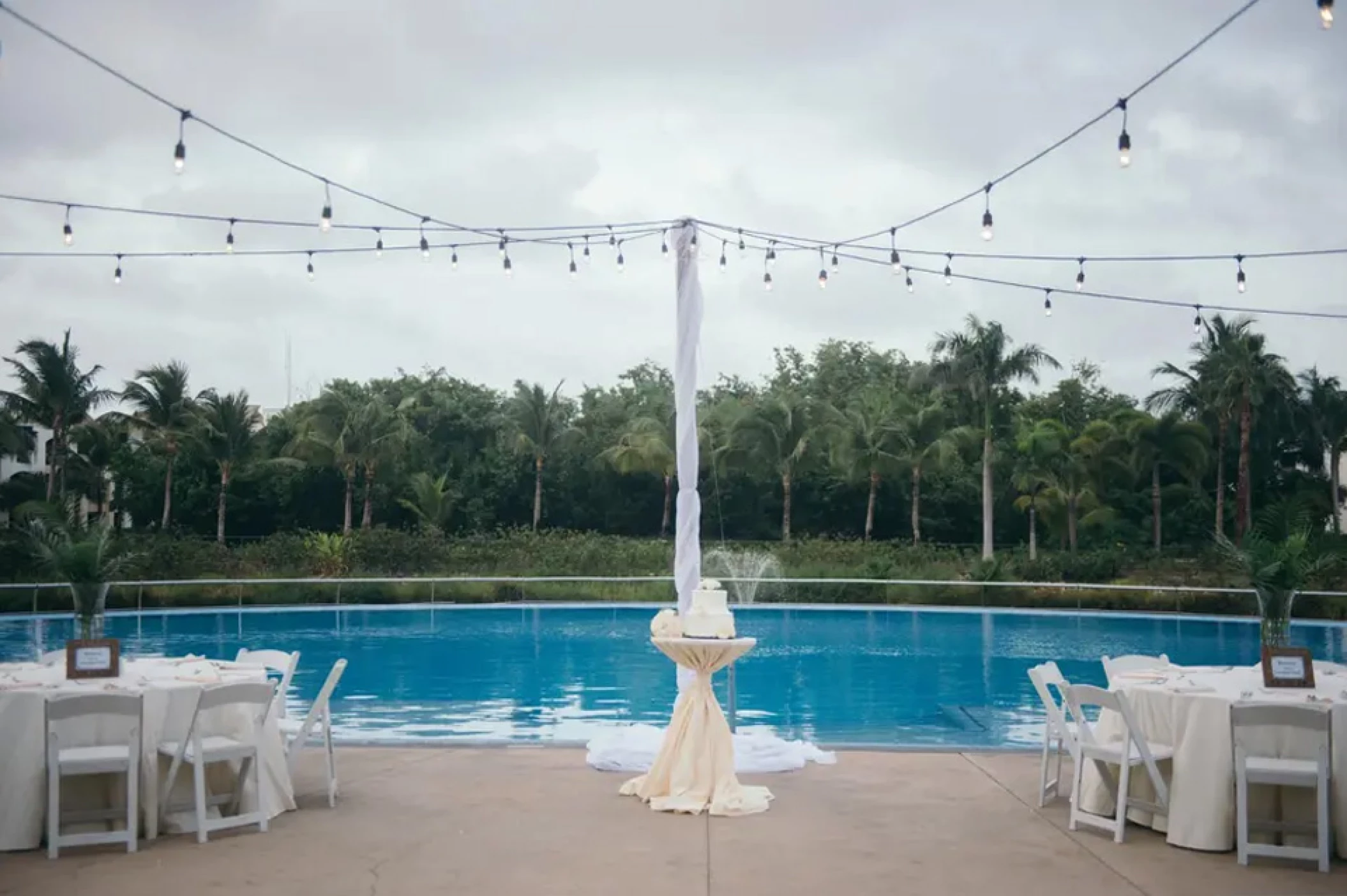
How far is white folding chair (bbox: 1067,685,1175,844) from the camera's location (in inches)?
243

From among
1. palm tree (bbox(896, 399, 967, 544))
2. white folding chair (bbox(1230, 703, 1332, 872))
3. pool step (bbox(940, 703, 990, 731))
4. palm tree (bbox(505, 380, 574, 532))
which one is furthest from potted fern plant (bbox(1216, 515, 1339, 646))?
palm tree (bbox(505, 380, 574, 532))

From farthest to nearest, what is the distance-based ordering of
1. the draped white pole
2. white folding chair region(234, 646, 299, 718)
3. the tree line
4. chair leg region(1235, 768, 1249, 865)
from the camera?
1. the tree line
2. the draped white pole
3. white folding chair region(234, 646, 299, 718)
4. chair leg region(1235, 768, 1249, 865)

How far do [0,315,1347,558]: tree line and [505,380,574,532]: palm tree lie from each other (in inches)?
2.3

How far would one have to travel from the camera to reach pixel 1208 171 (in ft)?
63.1

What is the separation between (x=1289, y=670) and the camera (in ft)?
21.6

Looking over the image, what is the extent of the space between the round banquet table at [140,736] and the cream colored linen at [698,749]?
2029mm

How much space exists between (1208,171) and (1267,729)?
597 inches

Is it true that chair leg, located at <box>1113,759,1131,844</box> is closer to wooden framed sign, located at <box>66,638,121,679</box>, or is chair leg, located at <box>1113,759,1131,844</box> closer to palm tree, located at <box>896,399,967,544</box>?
wooden framed sign, located at <box>66,638,121,679</box>

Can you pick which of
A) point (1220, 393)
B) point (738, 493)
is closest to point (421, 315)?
point (738, 493)

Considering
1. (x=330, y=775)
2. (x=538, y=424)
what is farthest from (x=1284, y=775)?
(x=538, y=424)

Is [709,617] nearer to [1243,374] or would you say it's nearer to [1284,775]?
[1284,775]

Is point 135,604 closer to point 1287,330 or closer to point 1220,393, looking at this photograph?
point 1220,393

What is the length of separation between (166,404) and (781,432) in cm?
1579

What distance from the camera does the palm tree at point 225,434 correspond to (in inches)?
1228
